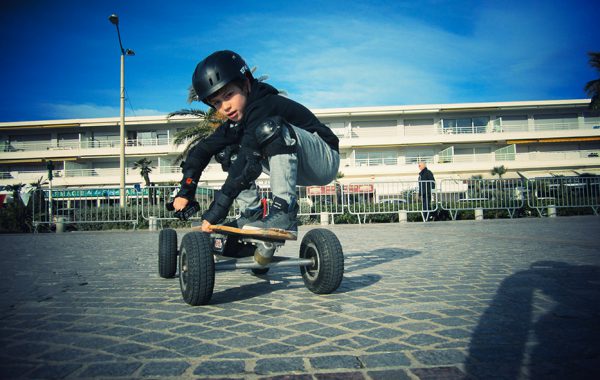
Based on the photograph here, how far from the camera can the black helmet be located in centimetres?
238

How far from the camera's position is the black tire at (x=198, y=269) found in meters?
2.01

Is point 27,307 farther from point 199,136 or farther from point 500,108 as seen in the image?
point 500,108

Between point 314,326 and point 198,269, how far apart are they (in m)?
0.74

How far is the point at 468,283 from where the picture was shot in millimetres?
2709

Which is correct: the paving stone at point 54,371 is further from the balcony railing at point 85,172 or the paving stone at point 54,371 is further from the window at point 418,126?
the window at point 418,126

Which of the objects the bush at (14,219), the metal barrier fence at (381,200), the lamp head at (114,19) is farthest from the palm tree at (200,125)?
the bush at (14,219)

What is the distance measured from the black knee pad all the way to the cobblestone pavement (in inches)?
39.1

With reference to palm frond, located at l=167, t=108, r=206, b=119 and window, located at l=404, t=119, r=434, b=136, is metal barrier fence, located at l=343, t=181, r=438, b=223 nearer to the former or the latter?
palm frond, located at l=167, t=108, r=206, b=119

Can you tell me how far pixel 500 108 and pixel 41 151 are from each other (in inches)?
1977

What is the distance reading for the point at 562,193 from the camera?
13422 millimetres

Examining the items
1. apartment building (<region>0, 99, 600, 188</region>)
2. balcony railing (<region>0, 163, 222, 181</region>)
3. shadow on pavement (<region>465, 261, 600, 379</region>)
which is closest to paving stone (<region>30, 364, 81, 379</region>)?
shadow on pavement (<region>465, 261, 600, 379</region>)

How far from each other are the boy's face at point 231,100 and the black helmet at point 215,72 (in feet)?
0.29

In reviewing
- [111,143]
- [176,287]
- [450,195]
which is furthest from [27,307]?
[111,143]

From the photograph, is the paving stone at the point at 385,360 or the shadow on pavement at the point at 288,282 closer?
the paving stone at the point at 385,360
